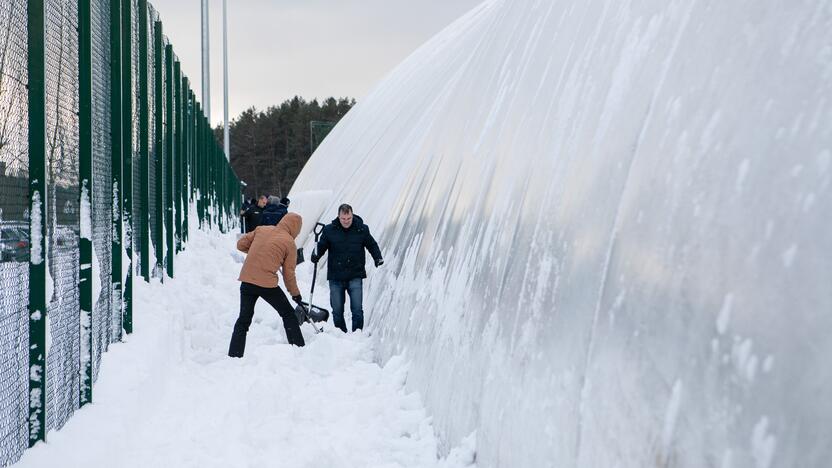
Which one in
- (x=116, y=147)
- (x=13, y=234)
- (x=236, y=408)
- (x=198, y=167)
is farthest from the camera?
(x=198, y=167)

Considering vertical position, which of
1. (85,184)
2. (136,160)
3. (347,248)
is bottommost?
(347,248)

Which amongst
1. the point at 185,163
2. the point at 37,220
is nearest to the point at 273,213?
the point at 185,163

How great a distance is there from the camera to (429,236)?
20.9 feet

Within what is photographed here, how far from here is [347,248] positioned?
8.46m

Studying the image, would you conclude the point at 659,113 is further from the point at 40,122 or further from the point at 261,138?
the point at 261,138

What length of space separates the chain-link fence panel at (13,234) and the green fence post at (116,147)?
2173 millimetres

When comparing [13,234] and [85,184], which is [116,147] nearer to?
[85,184]

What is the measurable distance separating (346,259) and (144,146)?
231cm

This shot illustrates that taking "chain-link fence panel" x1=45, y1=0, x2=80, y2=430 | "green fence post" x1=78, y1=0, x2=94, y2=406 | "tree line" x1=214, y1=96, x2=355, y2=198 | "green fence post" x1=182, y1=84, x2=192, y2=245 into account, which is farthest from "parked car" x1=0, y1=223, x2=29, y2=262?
"tree line" x1=214, y1=96, x2=355, y2=198

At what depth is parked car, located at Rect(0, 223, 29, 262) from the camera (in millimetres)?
3227

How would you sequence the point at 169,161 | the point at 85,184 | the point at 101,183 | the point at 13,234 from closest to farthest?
the point at 13,234 → the point at 85,184 → the point at 101,183 → the point at 169,161

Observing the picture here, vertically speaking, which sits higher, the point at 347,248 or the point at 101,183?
the point at 101,183

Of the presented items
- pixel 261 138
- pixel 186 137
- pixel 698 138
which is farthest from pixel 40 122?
pixel 261 138

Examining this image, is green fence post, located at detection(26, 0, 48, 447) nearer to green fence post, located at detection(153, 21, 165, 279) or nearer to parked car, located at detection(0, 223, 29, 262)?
parked car, located at detection(0, 223, 29, 262)
